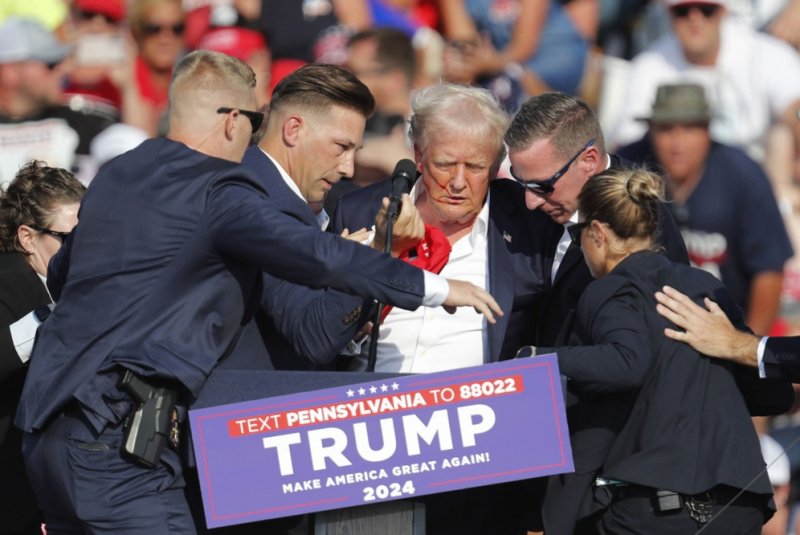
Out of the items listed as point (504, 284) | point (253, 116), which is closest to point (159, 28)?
point (504, 284)

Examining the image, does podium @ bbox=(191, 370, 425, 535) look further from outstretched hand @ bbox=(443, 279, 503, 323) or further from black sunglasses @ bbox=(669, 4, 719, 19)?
black sunglasses @ bbox=(669, 4, 719, 19)

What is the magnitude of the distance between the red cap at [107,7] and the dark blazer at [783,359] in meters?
5.54

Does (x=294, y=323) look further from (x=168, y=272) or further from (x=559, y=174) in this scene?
(x=559, y=174)

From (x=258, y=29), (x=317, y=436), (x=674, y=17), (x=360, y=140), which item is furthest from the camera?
(x=258, y=29)

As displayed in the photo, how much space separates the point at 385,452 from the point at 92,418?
82 cm

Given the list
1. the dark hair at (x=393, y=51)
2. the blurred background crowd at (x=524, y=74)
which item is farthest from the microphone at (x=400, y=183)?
the dark hair at (x=393, y=51)

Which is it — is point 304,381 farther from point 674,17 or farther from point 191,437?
point 674,17

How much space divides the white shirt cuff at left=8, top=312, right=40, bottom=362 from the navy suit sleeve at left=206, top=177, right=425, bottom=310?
3.58 feet

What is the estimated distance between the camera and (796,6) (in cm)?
842

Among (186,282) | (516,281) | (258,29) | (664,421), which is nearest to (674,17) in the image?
(258,29)

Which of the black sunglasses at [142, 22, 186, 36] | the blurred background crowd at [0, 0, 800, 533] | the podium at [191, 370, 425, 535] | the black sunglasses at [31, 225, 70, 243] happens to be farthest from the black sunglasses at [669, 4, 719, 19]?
the podium at [191, 370, 425, 535]

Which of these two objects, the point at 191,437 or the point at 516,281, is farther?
the point at 516,281

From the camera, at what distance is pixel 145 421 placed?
429cm

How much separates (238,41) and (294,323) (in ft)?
13.8
